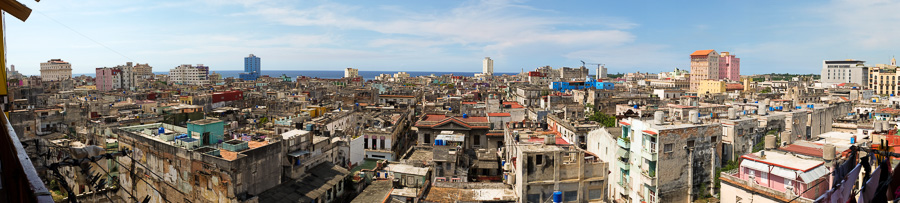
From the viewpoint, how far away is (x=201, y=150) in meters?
21.6

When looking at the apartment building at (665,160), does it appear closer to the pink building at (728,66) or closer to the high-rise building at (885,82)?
the high-rise building at (885,82)

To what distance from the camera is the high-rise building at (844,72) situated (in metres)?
121

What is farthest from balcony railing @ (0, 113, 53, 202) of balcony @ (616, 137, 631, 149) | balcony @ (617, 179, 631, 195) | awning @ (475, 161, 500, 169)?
balcony @ (617, 179, 631, 195)

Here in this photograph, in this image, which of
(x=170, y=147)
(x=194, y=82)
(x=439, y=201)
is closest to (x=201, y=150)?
(x=170, y=147)

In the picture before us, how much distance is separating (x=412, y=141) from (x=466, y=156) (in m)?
20.2

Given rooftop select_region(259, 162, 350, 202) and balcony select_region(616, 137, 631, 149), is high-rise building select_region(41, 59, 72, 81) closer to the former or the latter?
rooftop select_region(259, 162, 350, 202)

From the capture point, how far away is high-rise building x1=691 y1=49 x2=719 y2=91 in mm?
137375

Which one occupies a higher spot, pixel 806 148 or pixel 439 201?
pixel 806 148

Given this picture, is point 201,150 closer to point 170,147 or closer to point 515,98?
point 170,147

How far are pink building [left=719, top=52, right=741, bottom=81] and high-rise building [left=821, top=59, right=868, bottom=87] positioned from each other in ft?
80.2

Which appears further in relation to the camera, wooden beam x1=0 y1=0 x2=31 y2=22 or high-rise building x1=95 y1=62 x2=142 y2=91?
high-rise building x1=95 y1=62 x2=142 y2=91

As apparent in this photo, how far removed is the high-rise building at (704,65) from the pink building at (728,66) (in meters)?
16.2

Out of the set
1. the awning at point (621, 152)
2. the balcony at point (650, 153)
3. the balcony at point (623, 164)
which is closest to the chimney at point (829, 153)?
the balcony at point (650, 153)

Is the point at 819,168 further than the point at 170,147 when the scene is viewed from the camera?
No
